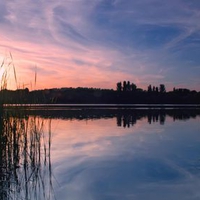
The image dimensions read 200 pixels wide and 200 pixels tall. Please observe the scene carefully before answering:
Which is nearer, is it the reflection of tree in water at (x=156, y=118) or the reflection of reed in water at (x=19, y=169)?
the reflection of reed in water at (x=19, y=169)

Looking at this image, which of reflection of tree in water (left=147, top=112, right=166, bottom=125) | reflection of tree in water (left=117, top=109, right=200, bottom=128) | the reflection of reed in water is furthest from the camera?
reflection of tree in water (left=147, top=112, right=166, bottom=125)

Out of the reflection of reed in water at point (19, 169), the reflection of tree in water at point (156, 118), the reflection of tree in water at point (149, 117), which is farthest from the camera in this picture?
the reflection of tree in water at point (156, 118)

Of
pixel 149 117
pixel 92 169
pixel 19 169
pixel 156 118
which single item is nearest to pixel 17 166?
pixel 19 169

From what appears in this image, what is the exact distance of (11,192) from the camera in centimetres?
387

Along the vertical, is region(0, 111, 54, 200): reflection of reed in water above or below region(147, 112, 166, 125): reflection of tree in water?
below

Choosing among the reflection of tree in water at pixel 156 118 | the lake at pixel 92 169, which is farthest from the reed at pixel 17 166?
the reflection of tree in water at pixel 156 118

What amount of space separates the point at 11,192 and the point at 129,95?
119ft

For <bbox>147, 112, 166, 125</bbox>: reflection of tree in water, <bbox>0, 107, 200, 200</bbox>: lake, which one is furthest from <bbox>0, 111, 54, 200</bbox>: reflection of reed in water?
<bbox>147, 112, 166, 125</bbox>: reflection of tree in water

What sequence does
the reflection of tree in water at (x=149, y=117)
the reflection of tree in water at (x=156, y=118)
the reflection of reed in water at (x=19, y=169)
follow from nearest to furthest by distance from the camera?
the reflection of reed in water at (x=19, y=169) < the reflection of tree in water at (x=149, y=117) < the reflection of tree in water at (x=156, y=118)

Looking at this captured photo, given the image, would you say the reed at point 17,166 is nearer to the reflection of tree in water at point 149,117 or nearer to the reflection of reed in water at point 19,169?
the reflection of reed in water at point 19,169

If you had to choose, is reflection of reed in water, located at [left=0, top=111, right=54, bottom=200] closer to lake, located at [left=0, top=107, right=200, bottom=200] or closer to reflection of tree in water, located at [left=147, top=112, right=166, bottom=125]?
lake, located at [left=0, top=107, right=200, bottom=200]

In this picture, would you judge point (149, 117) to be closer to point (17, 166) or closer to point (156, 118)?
point (156, 118)

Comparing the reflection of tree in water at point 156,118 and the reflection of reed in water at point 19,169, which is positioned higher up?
the reflection of tree in water at point 156,118

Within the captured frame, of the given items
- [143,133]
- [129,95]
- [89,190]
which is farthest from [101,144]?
[129,95]
